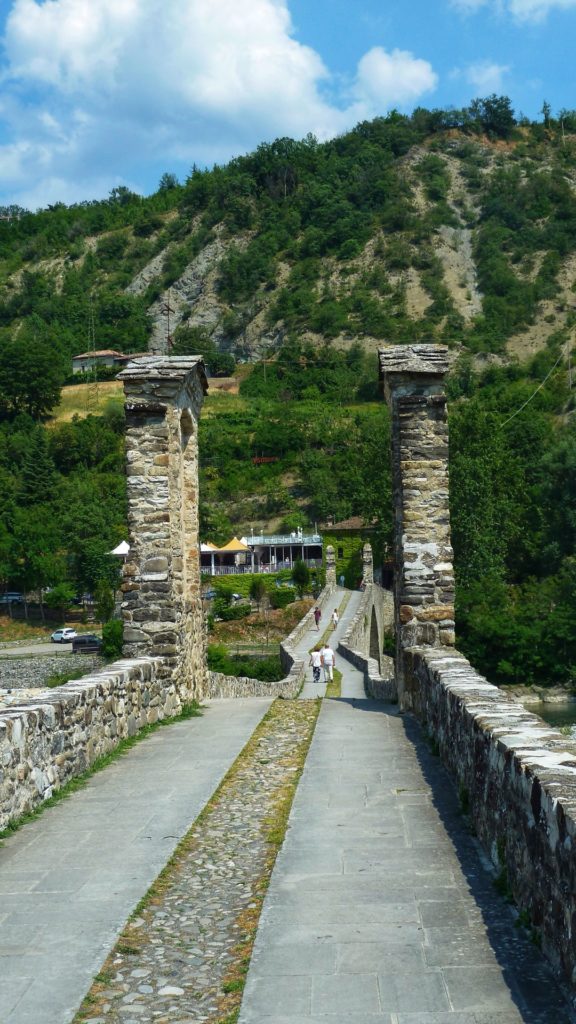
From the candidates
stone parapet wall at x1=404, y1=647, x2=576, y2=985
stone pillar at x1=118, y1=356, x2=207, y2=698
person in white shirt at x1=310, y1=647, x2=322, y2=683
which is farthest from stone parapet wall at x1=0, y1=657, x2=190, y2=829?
person in white shirt at x1=310, y1=647, x2=322, y2=683

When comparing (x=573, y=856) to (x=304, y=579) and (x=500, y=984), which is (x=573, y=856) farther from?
(x=304, y=579)

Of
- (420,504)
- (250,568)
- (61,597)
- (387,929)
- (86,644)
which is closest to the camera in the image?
(387,929)

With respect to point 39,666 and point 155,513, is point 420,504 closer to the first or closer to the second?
point 155,513

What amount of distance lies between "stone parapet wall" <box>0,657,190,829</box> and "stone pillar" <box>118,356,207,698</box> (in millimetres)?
887

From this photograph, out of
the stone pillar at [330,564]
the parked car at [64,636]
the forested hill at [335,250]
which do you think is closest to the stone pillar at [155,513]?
the parked car at [64,636]

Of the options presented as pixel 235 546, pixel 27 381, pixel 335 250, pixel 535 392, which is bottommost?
pixel 235 546

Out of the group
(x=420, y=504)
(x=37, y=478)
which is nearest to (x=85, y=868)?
(x=420, y=504)

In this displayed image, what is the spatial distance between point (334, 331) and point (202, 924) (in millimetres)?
103524

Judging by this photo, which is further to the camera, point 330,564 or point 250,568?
point 250,568

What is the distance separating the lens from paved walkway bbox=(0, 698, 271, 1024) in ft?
11.8

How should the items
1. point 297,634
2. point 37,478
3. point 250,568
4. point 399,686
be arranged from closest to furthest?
point 399,686 < point 297,634 < point 250,568 < point 37,478

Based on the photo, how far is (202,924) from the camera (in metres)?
4.28

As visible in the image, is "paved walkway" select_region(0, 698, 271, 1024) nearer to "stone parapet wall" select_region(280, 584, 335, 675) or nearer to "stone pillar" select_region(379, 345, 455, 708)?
"stone pillar" select_region(379, 345, 455, 708)

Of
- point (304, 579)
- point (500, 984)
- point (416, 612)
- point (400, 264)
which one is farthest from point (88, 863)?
point (400, 264)
